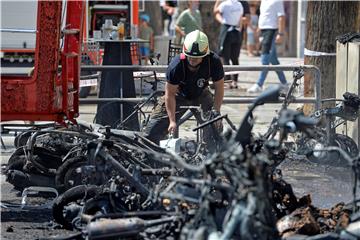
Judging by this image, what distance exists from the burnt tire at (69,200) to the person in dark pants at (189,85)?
2021 mm

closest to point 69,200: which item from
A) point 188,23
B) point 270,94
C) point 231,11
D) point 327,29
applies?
point 270,94

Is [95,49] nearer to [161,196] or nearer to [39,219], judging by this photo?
[39,219]

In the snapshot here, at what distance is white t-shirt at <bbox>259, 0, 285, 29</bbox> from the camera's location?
1602 cm

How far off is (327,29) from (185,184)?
676 cm

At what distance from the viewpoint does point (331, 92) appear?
11688 mm

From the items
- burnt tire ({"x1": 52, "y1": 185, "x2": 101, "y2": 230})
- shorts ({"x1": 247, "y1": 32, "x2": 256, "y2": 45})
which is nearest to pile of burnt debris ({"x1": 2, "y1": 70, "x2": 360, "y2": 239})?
burnt tire ({"x1": 52, "y1": 185, "x2": 101, "y2": 230})

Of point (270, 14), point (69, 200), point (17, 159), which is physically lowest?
point (69, 200)

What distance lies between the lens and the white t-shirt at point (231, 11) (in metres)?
16.7

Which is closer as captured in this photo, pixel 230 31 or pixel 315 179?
pixel 315 179

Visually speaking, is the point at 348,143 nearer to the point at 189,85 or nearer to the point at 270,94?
the point at 189,85

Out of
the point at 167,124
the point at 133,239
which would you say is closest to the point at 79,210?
the point at 133,239

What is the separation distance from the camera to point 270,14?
16031mm

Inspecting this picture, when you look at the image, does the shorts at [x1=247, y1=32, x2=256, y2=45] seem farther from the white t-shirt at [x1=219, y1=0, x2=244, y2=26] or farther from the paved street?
the paved street

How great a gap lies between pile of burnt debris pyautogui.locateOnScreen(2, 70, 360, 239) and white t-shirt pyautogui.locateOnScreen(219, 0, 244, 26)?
7.14 metres
